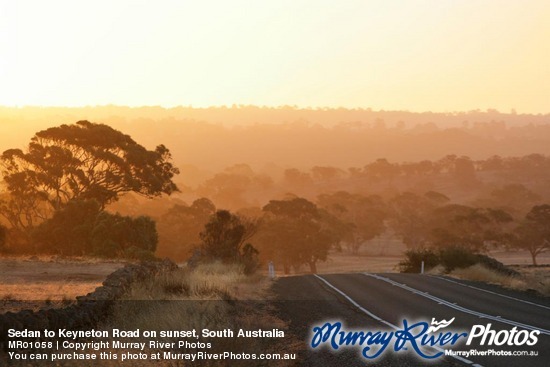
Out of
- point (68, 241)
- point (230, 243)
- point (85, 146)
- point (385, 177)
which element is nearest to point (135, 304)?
point (230, 243)

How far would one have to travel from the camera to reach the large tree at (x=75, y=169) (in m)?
51.9

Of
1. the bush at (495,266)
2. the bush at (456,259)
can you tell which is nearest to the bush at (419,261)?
the bush at (456,259)

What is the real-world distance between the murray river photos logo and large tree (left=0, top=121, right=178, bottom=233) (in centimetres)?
4096

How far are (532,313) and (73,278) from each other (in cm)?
1609

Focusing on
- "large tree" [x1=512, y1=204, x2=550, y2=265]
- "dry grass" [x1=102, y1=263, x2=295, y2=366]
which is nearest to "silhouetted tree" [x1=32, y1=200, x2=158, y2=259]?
"dry grass" [x1=102, y1=263, x2=295, y2=366]

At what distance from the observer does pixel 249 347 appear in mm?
11445

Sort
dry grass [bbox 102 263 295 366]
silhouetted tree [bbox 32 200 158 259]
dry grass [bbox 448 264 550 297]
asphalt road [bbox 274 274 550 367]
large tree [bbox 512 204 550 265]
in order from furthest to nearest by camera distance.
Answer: large tree [bbox 512 204 550 265], silhouetted tree [bbox 32 200 158 259], dry grass [bbox 448 264 550 297], dry grass [bbox 102 263 295 366], asphalt road [bbox 274 274 550 367]

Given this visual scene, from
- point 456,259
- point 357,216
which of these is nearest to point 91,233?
point 456,259

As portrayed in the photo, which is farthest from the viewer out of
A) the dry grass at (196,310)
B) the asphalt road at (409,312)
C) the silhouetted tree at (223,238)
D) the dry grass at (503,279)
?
the silhouetted tree at (223,238)

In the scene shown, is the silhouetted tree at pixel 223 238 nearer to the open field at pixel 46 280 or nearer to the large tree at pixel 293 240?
the open field at pixel 46 280

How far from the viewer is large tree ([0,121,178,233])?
51.9m

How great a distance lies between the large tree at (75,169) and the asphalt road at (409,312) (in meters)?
29.0

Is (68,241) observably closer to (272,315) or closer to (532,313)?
(272,315)

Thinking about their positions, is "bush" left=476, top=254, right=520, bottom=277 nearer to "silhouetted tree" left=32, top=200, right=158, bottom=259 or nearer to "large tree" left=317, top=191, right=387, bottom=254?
"silhouetted tree" left=32, top=200, right=158, bottom=259
